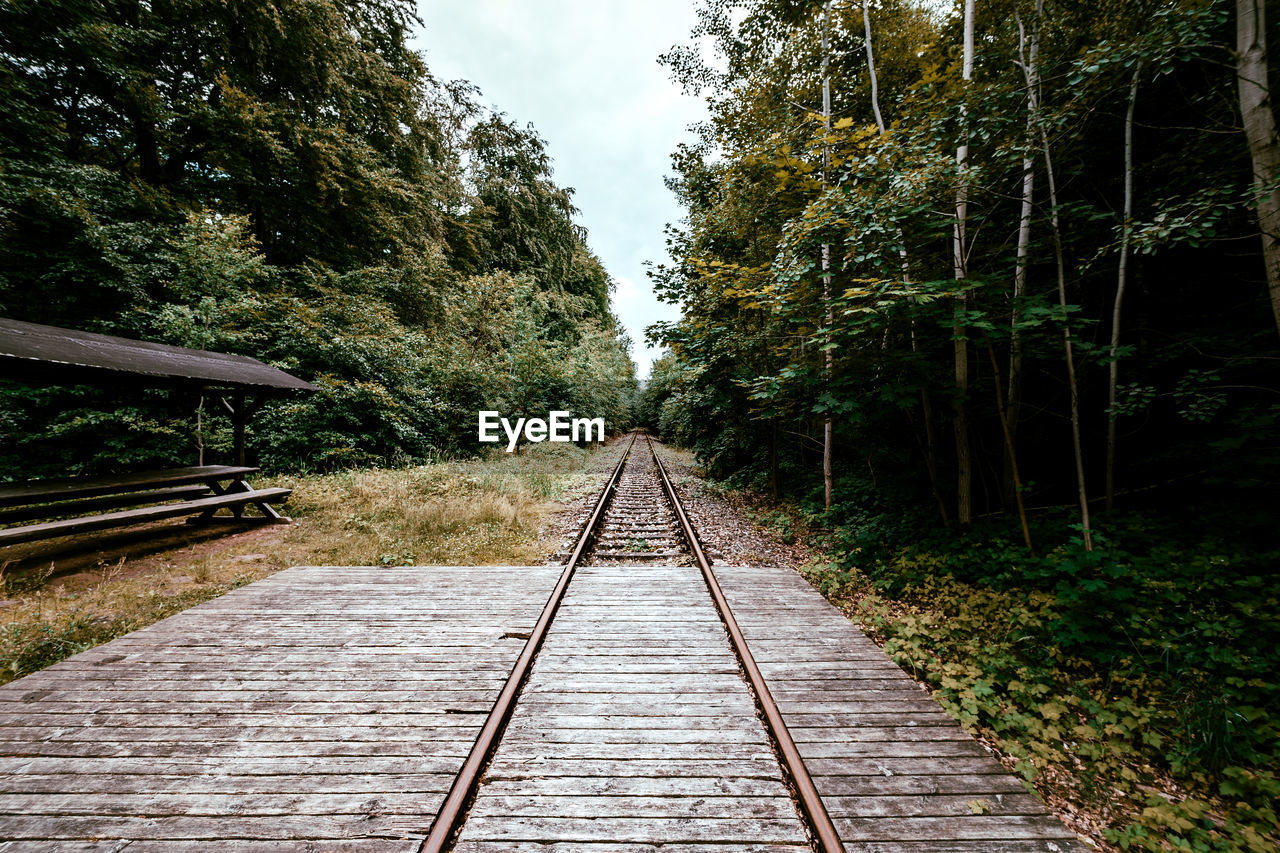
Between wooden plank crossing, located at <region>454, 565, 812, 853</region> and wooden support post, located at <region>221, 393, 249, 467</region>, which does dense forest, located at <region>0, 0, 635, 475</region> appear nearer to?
wooden support post, located at <region>221, 393, 249, 467</region>

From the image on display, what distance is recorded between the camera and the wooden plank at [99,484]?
4879mm

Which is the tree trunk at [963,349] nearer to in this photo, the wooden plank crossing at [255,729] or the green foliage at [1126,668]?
the green foliage at [1126,668]

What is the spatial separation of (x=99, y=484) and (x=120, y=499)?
1.03ft

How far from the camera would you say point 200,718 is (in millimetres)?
2412

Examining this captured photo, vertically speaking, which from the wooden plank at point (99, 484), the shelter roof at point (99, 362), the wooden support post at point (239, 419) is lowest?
the wooden plank at point (99, 484)

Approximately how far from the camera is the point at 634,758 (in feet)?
7.26

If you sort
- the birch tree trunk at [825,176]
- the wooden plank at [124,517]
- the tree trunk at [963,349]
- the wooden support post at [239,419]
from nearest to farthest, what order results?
the tree trunk at [963,349], the wooden plank at [124,517], the birch tree trunk at [825,176], the wooden support post at [239,419]

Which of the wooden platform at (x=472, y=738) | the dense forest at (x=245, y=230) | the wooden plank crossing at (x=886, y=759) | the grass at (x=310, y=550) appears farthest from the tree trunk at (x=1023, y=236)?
the dense forest at (x=245, y=230)

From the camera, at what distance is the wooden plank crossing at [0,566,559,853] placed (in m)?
1.79

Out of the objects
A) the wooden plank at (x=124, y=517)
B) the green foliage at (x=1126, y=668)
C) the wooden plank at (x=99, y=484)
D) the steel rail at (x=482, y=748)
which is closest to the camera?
the steel rail at (x=482, y=748)

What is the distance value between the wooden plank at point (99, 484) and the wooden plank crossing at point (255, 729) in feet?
11.5

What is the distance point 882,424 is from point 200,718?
25.3ft

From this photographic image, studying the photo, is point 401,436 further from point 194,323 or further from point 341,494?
point 194,323

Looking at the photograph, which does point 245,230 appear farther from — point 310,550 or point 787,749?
point 787,749
